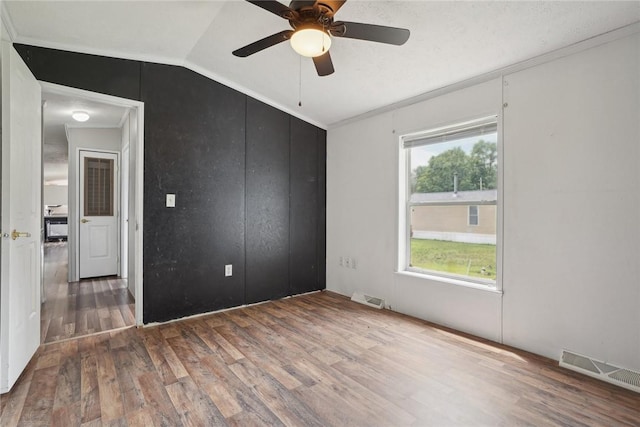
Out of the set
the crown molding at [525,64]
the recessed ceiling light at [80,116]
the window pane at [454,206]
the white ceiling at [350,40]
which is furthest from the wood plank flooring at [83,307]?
the crown molding at [525,64]

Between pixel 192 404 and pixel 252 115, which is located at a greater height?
pixel 252 115

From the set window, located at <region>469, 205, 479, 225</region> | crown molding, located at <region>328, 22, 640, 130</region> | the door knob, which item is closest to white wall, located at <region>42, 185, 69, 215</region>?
the door knob

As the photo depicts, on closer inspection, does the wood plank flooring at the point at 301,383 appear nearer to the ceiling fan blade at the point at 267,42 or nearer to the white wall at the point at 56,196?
the ceiling fan blade at the point at 267,42

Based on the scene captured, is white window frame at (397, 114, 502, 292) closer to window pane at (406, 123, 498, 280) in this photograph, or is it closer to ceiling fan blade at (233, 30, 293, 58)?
window pane at (406, 123, 498, 280)

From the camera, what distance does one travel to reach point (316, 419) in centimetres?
169

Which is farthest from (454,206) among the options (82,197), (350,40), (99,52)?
(82,197)

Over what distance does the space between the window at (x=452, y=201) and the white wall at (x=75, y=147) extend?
4767 mm

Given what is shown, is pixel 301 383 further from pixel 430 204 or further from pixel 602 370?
pixel 430 204

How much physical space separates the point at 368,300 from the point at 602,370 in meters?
2.14

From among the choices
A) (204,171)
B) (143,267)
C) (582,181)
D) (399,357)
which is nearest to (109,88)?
(204,171)

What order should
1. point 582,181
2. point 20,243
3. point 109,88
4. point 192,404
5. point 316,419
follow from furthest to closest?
point 109,88 < point 582,181 < point 20,243 < point 192,404 < point 316,419

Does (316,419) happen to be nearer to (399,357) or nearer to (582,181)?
(399,357)

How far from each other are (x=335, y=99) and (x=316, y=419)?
3132mm

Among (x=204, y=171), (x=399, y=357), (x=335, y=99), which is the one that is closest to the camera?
(x=399, y=357)
